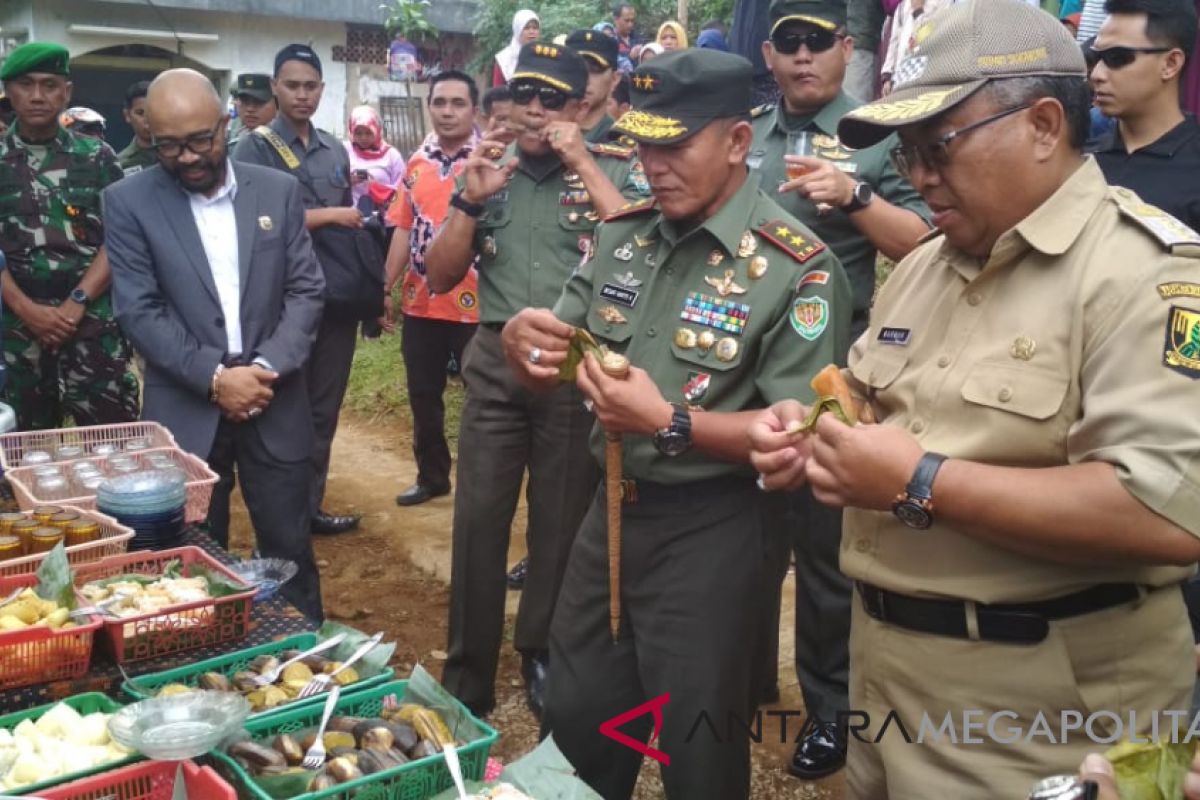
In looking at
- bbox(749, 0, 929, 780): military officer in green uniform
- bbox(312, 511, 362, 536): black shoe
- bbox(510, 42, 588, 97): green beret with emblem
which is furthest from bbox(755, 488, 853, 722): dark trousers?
bbox(312, 511, 362, 536): black shoe

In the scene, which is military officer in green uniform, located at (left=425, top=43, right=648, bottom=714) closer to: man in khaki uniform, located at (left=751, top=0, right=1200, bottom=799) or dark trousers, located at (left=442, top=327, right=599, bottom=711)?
dark trousers, located at (left=442, top=327, right=599, bottom=711)

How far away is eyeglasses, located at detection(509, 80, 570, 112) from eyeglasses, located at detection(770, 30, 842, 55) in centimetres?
81

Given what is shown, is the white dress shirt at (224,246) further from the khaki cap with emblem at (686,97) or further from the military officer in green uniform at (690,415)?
the khaki cap with emblem at (686,97)

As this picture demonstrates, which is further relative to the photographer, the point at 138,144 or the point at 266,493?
the point at 138,144

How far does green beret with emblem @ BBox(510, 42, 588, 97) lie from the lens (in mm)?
3904

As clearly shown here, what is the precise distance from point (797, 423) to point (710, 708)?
2.87 feet

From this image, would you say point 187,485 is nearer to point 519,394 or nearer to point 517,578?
point 519,394

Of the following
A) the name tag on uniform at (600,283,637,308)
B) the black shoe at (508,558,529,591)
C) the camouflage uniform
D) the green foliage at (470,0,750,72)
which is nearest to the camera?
the name tag on uniform at (600,283,637,308)

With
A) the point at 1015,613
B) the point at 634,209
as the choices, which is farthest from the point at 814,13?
the point at 1015,613

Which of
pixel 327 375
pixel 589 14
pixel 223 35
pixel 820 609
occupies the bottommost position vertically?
pixel 820 609

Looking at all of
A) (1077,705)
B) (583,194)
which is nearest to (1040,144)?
(1077,705)

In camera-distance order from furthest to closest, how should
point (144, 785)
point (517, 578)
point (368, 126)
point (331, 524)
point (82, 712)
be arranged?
point (368, 126), point (331, 524), point (517, 578), point (82, 712), point (144, 785)

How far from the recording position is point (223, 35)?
16328 millimetres

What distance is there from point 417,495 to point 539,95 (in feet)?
10.2
